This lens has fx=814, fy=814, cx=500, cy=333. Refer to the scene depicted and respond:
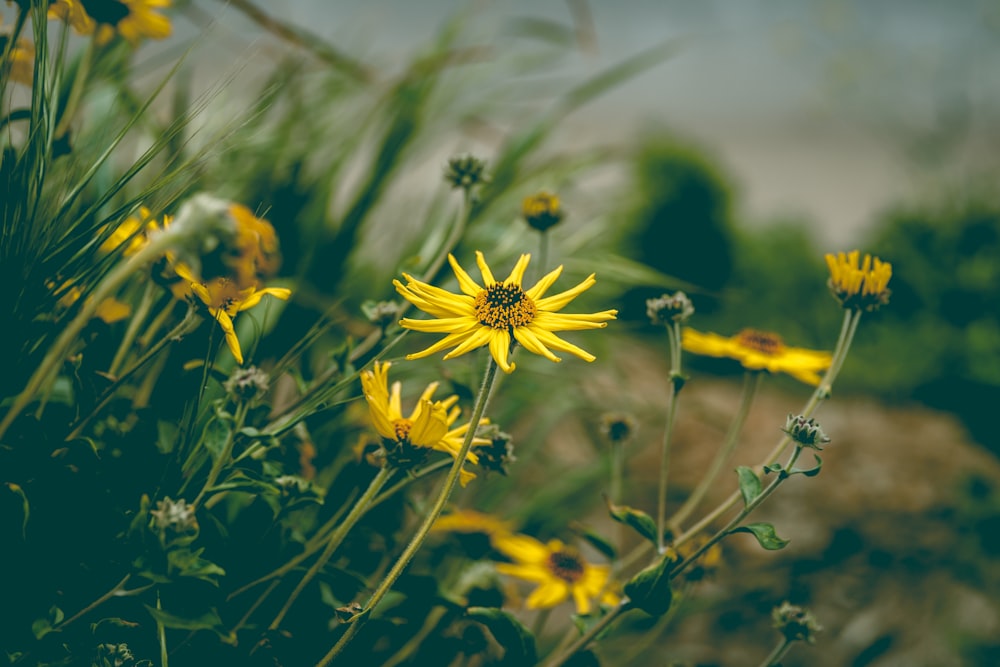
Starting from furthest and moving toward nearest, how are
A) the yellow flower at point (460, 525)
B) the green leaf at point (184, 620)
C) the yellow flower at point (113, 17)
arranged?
the yellow flower at point (460, 525), the yellow flower at point (113, 17), the green leaf at point (184, 620)

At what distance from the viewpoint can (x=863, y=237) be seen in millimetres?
2441

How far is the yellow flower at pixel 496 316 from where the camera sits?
17.5 inches

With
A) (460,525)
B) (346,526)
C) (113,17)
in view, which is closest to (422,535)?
(346,526)

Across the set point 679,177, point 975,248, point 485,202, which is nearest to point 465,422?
point 485,202

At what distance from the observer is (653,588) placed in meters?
0.46

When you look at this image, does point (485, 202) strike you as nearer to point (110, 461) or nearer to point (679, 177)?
point (110, 461)

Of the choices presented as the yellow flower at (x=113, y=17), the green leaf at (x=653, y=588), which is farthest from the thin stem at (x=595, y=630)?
the yellow flower at (x=113, y=17)

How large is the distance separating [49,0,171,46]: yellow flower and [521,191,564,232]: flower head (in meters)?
0.32

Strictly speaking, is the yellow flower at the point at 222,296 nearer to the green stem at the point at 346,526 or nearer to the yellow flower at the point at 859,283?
the green stem at the point at 346,526

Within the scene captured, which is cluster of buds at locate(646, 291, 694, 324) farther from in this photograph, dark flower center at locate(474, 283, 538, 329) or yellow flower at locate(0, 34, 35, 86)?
yellow flower at locate(0, 34, 35, 86)

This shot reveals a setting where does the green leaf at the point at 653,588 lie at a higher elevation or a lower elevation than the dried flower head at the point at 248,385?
higher

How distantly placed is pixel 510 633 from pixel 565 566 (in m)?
0.25

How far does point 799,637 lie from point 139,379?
532 mm

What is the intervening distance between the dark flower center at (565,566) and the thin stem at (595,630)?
199 mm
